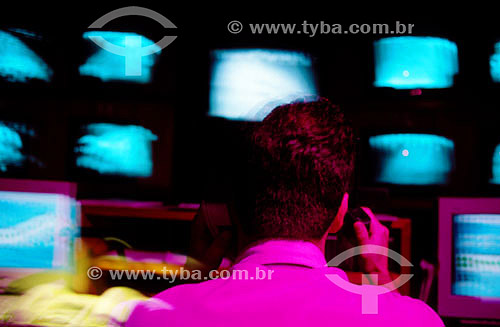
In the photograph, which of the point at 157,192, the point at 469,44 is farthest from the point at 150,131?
the point at 469,44

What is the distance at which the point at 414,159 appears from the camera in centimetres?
176

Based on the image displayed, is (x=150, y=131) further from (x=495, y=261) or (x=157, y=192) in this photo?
(x=495, y=261)

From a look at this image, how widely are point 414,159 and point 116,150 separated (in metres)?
1.41

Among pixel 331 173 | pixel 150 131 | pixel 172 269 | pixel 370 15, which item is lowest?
pixel 172 269

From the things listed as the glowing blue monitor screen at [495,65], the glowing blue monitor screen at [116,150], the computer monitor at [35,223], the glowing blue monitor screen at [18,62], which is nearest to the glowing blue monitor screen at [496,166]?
the glowing blue monitor screen at [495,65]

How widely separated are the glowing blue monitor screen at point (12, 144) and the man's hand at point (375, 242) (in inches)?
71.6

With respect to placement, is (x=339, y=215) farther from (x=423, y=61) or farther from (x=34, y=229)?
(x=34, y=229)

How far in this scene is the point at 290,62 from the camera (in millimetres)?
1904

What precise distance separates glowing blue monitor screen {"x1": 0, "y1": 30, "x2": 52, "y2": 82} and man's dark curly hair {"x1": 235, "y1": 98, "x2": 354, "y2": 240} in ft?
5.27

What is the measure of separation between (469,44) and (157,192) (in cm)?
168

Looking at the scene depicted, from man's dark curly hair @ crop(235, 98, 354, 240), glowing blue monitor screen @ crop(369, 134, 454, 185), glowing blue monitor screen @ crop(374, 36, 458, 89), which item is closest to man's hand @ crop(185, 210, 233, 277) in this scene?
man's dark curly hair @ crop(235, 98, 354, 240)

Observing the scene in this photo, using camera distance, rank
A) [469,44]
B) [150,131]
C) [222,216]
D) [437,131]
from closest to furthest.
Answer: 1. [222,216]
2. [469,44]
3. [437,131]
4. [150,131]

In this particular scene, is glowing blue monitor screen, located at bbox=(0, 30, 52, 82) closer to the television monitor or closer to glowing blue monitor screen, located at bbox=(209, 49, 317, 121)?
the television monitor

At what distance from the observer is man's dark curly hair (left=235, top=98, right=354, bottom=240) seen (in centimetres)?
101
